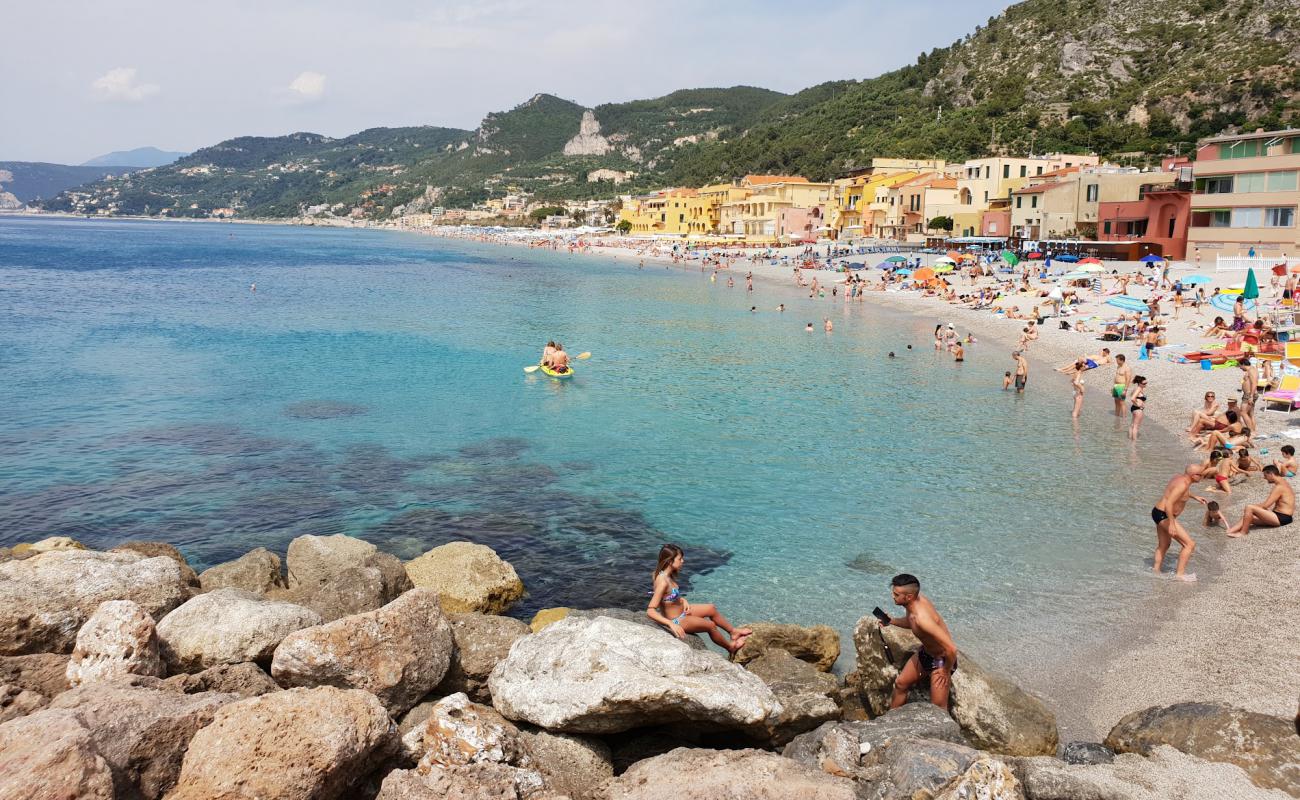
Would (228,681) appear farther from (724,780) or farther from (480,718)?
(724,780)

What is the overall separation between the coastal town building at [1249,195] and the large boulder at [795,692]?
123 ft

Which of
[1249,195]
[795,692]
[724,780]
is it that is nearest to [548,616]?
[795,692]

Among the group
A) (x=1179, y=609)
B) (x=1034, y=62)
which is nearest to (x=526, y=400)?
(x=1179, y=609)

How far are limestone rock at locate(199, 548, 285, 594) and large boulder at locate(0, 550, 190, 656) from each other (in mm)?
1435

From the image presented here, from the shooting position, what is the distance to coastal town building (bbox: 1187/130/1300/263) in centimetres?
3547

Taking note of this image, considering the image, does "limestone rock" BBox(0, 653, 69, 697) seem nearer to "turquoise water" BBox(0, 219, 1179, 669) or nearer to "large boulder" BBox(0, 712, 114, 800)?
"large boulder" BBox(0, 712, 114, 800)

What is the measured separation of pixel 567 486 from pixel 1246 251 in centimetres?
3880

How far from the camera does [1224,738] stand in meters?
5.14

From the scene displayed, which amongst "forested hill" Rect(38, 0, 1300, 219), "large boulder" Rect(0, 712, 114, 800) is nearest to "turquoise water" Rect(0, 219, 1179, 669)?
"large boulder" Rect(0, 712, 114, 800)

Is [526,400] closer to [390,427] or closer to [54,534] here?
[390,427]

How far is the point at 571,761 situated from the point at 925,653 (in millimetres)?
2787

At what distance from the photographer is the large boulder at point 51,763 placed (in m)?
3.45

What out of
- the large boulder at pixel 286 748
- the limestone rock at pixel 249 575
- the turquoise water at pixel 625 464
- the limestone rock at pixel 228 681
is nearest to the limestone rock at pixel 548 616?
the turquoise water at pixel 625 464

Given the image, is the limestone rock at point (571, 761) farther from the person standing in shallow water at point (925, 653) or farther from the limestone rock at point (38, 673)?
the limestone rock at point (38, 673)
